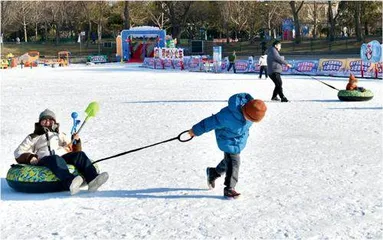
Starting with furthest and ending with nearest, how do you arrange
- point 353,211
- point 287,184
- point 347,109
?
1. point 347,109
2. point 287,184
3. point 353,211

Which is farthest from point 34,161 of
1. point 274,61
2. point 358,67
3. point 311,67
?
point 311,67

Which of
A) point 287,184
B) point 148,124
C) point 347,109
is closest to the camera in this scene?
point 287,184

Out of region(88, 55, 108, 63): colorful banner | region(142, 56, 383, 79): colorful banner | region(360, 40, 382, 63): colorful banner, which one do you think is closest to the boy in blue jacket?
region(360, 40, 382, 63): colorful banner

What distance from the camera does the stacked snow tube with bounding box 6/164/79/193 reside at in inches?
231

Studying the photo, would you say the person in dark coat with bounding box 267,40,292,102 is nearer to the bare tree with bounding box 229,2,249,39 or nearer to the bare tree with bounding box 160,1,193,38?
the bare tree with bounding box 229,2,249,39

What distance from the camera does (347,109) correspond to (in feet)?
43.4

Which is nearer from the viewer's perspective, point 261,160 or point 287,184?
point 287,184

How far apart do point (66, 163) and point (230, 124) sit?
1776 millimetres

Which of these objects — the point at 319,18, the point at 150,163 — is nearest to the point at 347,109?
the point at 150,163

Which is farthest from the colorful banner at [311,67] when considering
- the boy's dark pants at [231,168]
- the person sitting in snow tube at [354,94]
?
the boy's dark pants at [231,168]

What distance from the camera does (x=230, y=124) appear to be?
5469 mm

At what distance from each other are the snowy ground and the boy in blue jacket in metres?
0.29

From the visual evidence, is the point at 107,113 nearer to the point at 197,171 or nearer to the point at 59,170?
the point at 197,171

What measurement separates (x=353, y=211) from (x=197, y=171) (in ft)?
7.52
